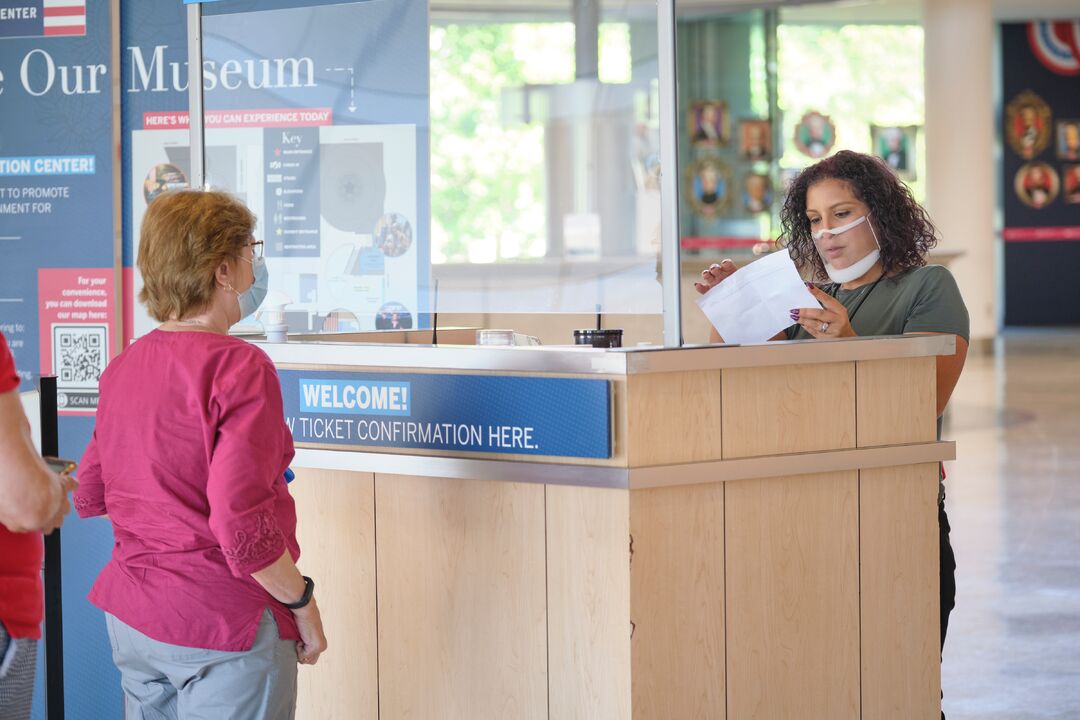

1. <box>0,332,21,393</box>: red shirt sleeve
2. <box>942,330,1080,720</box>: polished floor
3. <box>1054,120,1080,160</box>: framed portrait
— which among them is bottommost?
<box>942,330,1080,720</box>: polished floor

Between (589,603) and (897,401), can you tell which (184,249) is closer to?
(589,603)

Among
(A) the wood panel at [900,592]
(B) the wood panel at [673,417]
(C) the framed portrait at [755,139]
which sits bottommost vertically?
(A) the wood panel at [900,592]

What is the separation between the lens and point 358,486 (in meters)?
2.91

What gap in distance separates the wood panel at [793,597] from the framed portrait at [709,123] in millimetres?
15912

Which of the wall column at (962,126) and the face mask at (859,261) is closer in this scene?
the face mask at (859,261)

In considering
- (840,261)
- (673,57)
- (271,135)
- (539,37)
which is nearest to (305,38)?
(271,135)

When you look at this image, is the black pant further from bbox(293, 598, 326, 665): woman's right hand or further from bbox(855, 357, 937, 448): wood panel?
bbox(293, 598, 326, 665): woman's right hand

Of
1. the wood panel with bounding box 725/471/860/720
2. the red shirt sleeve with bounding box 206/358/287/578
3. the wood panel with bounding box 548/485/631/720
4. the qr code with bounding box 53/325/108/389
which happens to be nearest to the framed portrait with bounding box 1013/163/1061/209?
the qr code with bounding box 53/325/108/389

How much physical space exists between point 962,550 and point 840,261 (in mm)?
3503

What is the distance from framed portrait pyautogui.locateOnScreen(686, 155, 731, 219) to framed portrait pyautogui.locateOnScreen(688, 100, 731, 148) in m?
0.29

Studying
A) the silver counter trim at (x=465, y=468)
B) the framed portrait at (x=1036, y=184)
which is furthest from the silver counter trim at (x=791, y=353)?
the framed portrait at (x=1036, y=184)

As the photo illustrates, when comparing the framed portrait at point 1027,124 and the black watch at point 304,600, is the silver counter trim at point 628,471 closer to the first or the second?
the black watch at point 304,600

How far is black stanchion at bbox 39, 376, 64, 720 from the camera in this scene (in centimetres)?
290

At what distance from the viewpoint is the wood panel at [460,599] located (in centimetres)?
267
